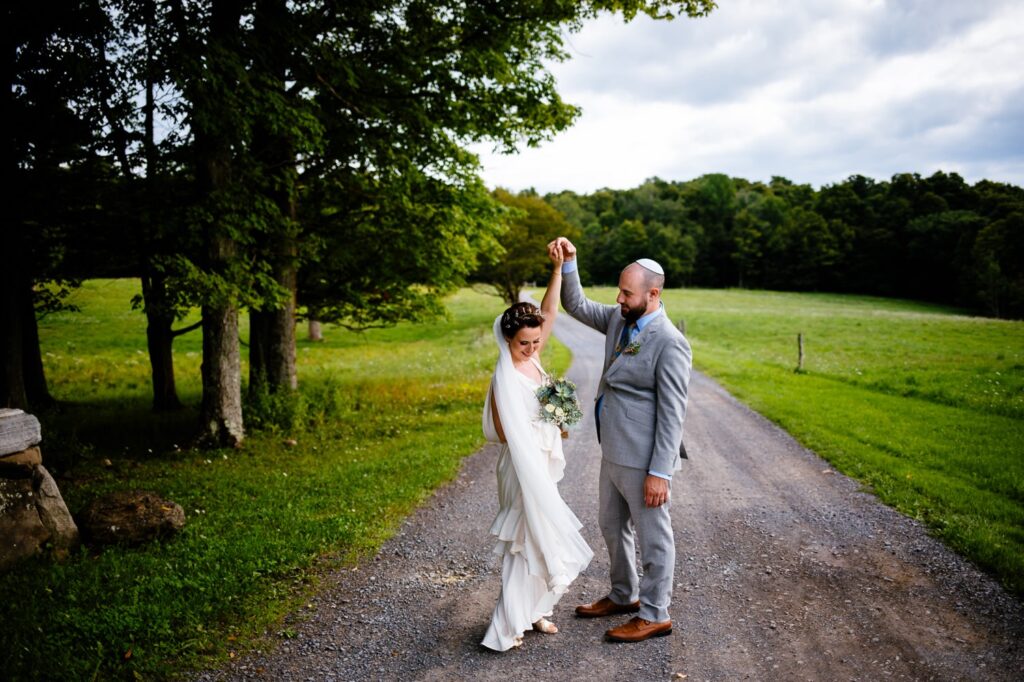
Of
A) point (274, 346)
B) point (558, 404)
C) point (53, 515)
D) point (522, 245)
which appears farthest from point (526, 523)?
point (522, 245)

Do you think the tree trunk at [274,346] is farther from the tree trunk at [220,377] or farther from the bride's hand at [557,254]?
the bride's hand at [557,254]

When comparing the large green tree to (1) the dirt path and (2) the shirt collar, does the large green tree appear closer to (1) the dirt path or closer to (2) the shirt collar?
(1) the dirt path

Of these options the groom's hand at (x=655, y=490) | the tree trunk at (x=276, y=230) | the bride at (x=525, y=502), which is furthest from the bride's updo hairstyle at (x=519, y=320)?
the tree trunk at (x=276, y=230)

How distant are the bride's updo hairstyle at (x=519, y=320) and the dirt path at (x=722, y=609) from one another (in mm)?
2384

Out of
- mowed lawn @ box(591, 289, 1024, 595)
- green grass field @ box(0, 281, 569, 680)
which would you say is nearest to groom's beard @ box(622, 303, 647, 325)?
green grass field @ box(0, 281, 569, 680)

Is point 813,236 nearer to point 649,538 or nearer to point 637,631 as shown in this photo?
point 649,538

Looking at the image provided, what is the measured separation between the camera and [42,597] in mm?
4973

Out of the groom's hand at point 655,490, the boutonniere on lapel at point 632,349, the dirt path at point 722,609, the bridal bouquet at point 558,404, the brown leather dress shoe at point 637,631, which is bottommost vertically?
the dirt path at point 722,609

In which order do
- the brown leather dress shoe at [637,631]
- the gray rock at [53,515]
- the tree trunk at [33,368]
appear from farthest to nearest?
the tree trunk at [33,368] → the gray rock at [53,515] → the brown leather dress shoe at [637,631]

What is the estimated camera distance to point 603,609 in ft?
16.1

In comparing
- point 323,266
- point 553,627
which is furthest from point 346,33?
point 553,627

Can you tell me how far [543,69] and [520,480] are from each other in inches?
409

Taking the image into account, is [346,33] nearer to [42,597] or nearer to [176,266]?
[176,266]

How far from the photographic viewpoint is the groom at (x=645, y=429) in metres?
4.40
